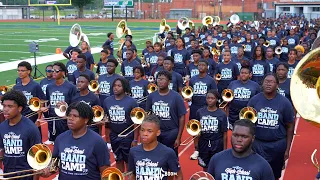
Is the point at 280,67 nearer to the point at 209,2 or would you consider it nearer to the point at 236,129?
the point at 236,129

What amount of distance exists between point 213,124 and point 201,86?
2.00m

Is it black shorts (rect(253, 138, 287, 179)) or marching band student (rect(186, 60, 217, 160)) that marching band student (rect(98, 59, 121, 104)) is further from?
black shorts (rect(253, 138, 287, 179))

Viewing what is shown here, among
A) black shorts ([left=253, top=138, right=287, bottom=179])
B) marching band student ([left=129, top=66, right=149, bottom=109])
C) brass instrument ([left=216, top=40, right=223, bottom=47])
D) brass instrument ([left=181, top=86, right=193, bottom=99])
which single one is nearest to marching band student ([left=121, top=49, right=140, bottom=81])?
marching band student ([left=129, top=66, right=149, bottom=109])

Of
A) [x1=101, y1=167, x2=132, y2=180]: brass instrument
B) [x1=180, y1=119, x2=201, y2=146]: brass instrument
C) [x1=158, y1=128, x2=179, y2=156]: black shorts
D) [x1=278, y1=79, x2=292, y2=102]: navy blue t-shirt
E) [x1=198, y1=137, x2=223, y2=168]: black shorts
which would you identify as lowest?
[x1=198, y1=137, x2=223, y2=168]: black shorts

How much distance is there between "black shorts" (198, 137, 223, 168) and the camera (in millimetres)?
7105

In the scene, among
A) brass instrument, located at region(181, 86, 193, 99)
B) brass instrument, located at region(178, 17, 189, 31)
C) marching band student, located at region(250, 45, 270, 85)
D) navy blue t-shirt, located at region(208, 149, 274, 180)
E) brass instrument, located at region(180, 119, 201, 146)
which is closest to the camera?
navy blue t-shirt, located at region(208, 149, 274, 180)

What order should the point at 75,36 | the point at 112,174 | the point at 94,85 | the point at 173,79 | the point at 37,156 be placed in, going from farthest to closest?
1. the point at 75,36
2. the point at 94,85
3. the point at 173,79
4. the point at 37,156
5. the point at 112,174

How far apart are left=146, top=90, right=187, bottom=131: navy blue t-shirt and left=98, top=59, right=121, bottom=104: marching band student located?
2300 millimetres

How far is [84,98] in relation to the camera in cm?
785

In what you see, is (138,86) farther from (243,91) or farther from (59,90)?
(243,91)

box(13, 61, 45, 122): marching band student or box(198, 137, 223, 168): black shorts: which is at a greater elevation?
box(13, 61, 45, 122): marching band student

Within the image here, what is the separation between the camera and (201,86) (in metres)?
8.96

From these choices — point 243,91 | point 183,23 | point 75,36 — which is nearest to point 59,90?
point 243,91

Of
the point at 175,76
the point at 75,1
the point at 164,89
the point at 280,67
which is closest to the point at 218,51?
the point at 175,76
